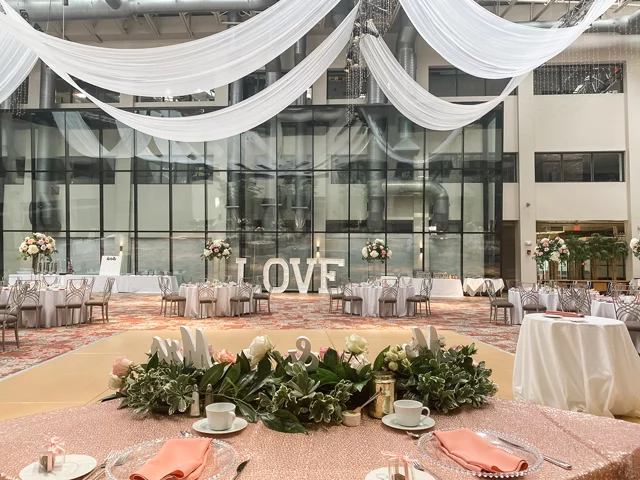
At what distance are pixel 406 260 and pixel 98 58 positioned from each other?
13.6 metres

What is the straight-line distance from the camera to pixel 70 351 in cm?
700

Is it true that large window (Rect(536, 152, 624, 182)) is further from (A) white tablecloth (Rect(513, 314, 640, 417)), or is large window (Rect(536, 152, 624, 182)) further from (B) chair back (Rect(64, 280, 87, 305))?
(B) chair back (Rect(64, 280, 87, 305))

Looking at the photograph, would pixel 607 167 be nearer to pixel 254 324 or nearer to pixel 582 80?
pixel 582 80

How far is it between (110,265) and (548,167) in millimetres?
15468

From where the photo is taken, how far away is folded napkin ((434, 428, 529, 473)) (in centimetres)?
120

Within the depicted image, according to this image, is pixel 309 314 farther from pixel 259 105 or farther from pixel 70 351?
pixel 259 105

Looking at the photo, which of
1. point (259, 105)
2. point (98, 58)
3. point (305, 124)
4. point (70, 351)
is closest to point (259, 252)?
point (305, 124)

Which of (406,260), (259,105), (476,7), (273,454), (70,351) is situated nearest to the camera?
(273,454)

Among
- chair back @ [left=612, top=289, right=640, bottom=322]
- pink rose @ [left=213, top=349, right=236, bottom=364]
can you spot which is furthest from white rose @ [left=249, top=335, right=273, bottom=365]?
chair back @ [left=612, top=289, right=640, bottom=322]

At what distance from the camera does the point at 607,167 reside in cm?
1709

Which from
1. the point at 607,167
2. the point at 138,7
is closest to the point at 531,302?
the point at 607,167

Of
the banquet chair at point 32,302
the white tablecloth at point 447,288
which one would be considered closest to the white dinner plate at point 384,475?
the banquet chair at point 32,302

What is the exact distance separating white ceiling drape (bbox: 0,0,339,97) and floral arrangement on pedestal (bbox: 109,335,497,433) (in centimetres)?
354

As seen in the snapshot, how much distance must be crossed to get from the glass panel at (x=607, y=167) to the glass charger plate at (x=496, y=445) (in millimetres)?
18133
